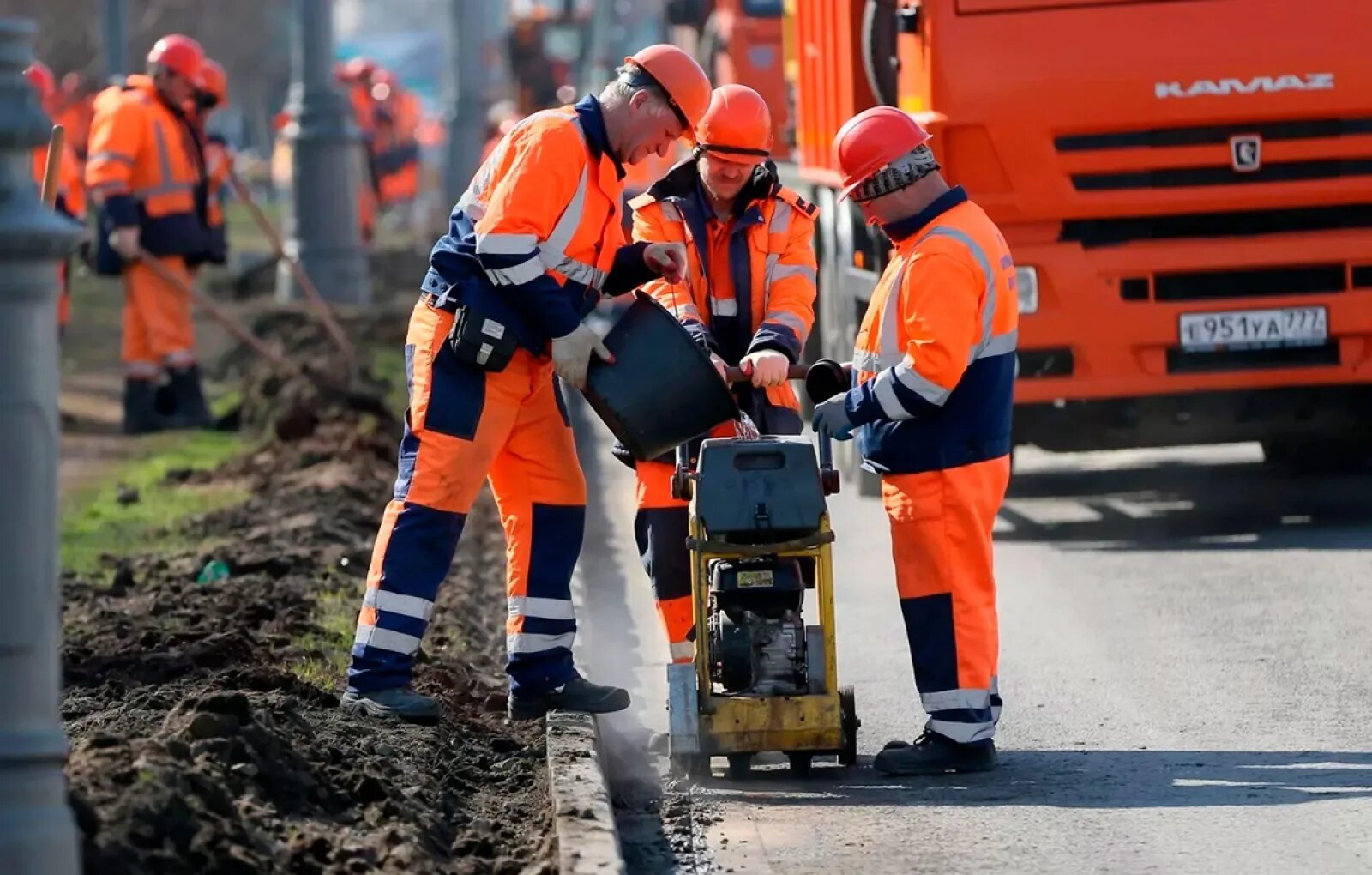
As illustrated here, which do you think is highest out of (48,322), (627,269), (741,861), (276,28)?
(276,28)

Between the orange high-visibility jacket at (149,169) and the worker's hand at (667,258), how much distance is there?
845 cm

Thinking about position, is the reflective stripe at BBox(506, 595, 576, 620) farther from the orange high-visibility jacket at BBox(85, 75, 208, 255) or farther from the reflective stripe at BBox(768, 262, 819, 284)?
the orange high-visibility jacket at BBox(85, 75, 208, 255)

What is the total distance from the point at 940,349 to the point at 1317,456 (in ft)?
20.8

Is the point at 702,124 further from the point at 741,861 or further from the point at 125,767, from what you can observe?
the point at 125,767

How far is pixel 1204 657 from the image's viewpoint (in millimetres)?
8289

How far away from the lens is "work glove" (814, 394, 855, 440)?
6855 millimetres

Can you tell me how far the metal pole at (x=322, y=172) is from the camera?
20.1 metres

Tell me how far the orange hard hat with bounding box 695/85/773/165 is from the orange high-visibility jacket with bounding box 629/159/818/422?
12 cm

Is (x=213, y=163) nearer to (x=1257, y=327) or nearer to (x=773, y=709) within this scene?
(x=1257, y=327)

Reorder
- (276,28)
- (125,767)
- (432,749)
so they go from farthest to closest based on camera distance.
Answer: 1. (276,28)
2. (432,749)
3. (125,767)

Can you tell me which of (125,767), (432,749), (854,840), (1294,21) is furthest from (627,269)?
(1294,21)

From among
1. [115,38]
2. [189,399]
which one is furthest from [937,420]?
[115,38]

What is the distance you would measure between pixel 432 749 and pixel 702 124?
2.00 meters

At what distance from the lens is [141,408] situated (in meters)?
15.9
